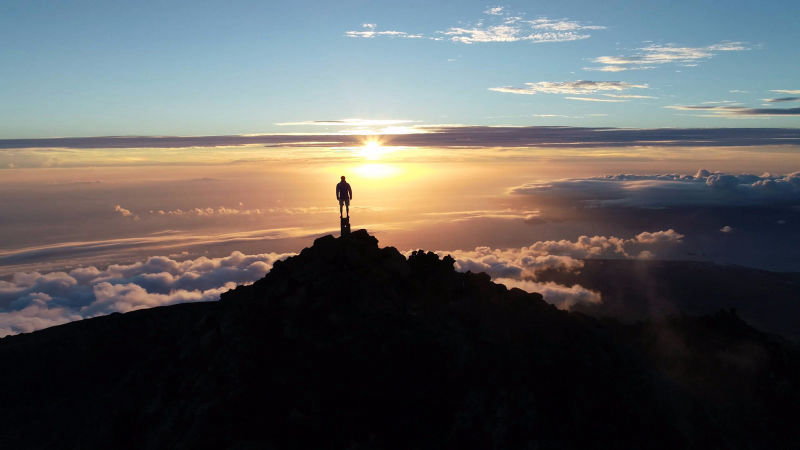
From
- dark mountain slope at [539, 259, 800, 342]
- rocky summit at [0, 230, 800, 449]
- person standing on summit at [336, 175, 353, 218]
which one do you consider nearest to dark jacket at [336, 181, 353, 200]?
person standing on summit at [336, 175, 353, 218]

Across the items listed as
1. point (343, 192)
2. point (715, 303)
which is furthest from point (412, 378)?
point (715, 303)

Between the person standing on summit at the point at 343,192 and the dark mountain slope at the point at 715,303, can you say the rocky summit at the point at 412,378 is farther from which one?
the dark mountain slope at the point at 715,303

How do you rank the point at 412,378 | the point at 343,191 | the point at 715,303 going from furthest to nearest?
the point at 715,303 → the point at 343,191 → the point at 412,378

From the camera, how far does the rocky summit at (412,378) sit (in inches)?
889

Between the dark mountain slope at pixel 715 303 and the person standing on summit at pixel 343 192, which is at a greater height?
the person standing on summit at pixel 343 192

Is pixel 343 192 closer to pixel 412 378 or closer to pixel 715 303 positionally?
pixel 412 378

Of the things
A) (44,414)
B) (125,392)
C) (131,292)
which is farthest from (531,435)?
(131,292)

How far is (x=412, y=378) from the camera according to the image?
79.2ft

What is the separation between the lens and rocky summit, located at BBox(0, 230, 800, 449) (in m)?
22.6

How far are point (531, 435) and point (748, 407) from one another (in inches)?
542

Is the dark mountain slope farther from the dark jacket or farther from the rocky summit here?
the dark jacket

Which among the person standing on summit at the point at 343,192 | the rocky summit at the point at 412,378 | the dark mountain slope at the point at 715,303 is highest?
the person standing on summit at the point at 343,192

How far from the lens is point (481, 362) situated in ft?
81.0

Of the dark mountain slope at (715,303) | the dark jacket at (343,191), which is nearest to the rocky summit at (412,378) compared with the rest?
the dark jacket at (343,191)
